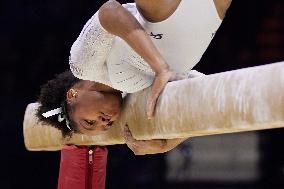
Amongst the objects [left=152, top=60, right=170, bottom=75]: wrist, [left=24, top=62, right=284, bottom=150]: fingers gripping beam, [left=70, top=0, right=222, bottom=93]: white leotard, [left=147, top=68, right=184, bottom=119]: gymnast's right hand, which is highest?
[left=70, top=0, right=222, bottom=93]: white leotard

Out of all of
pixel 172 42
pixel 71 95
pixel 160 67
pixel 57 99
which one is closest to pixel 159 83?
pixel 160 67

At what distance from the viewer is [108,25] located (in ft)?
5.63

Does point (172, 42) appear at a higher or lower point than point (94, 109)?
higher

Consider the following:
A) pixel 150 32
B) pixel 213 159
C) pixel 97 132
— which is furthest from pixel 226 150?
pixel 150 32

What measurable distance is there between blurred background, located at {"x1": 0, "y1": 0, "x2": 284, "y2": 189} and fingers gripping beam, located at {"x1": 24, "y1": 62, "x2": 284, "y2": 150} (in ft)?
5.27

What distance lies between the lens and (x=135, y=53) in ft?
6.10

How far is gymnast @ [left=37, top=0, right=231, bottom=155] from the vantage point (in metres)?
1.67

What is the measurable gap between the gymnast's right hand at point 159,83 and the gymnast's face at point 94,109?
0.25m

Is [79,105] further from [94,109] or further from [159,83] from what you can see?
[159,83]

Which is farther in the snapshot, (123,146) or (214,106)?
(123,146)

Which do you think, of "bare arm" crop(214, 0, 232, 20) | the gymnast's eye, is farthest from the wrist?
the gymnast's eye

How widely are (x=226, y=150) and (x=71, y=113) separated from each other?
5.53ft

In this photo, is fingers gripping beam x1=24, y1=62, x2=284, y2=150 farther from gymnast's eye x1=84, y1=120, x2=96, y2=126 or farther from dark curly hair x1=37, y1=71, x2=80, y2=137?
dark curly hair x1=37, y1=71, x2=80, y2=137

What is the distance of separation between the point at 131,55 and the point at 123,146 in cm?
176
